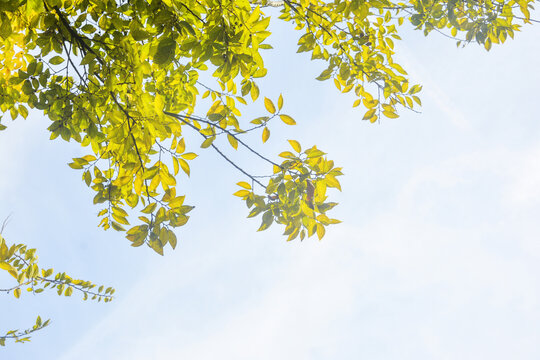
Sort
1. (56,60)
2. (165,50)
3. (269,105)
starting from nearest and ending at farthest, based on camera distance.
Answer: (165,50) < (269,105) < (56,60)

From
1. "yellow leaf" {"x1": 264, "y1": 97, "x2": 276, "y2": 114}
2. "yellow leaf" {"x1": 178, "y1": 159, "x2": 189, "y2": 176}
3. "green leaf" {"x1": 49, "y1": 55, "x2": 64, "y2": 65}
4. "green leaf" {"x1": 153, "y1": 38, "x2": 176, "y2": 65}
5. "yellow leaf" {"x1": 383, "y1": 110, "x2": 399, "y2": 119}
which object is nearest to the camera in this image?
"green leaf" {"x1": 153, "y1": 38, "x2": 176, "y2": 65}

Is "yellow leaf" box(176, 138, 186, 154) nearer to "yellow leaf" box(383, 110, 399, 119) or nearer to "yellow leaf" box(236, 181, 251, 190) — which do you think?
"yellow leaf" box(236, 181, 251, 190)

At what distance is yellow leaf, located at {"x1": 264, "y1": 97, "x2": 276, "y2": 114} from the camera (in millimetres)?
1769

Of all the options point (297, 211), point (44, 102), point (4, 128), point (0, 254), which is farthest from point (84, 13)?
point (297, 211)

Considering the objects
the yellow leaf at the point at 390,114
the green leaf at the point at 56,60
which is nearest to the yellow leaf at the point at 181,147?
the green leaf at the point at 56,60

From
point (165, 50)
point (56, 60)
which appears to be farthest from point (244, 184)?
point (56, 60)

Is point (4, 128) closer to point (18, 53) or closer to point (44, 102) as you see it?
point (18, 53)

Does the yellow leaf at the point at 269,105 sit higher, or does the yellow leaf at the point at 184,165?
the yellow leaf at the point at 269,105

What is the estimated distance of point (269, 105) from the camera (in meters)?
1.79

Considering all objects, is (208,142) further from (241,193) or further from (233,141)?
(241,193)

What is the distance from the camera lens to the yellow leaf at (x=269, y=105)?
1769 millimetres

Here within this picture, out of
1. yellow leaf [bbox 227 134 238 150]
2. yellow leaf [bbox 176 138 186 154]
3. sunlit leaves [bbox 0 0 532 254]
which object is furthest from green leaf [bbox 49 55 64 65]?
yellow leaf [bbox 227 134 238 150]

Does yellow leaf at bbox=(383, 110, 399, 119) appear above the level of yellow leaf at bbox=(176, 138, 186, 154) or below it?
above

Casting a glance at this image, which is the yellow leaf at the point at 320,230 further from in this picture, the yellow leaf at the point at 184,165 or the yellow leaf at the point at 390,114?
the yellow leaf at the point at 390,114
